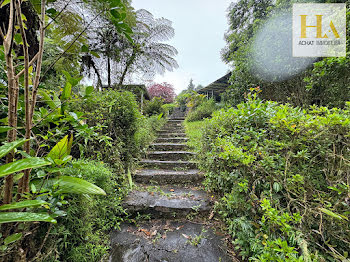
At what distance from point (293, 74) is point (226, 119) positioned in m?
2.45

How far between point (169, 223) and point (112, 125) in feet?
5.11

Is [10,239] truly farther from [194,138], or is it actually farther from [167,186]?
[194,138]

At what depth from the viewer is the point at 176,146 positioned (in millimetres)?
3471

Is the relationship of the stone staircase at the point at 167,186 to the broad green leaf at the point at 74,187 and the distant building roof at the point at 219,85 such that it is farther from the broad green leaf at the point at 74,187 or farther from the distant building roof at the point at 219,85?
the distant building roof at the point at 219,85

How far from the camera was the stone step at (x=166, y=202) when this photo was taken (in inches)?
69.9

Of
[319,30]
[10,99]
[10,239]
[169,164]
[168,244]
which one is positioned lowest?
[168,244]

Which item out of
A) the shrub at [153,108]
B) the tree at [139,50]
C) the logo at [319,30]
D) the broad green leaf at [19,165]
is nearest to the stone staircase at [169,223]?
the broad green leaf at [19,165]

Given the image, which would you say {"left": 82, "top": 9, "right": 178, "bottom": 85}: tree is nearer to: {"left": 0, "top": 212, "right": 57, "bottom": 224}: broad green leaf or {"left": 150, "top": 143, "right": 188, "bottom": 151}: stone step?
{"left": 150, "top": 143, "right": 188, "bottom": 151}: stone step

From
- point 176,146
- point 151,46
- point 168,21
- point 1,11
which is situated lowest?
point 176,146

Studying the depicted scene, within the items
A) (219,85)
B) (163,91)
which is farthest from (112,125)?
(163,91)

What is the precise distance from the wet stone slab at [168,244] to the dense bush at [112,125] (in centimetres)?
87

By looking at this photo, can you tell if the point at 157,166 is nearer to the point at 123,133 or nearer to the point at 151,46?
the point at 123,133

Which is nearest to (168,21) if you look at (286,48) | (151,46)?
(151,46)

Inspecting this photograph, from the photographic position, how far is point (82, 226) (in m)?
1.12
